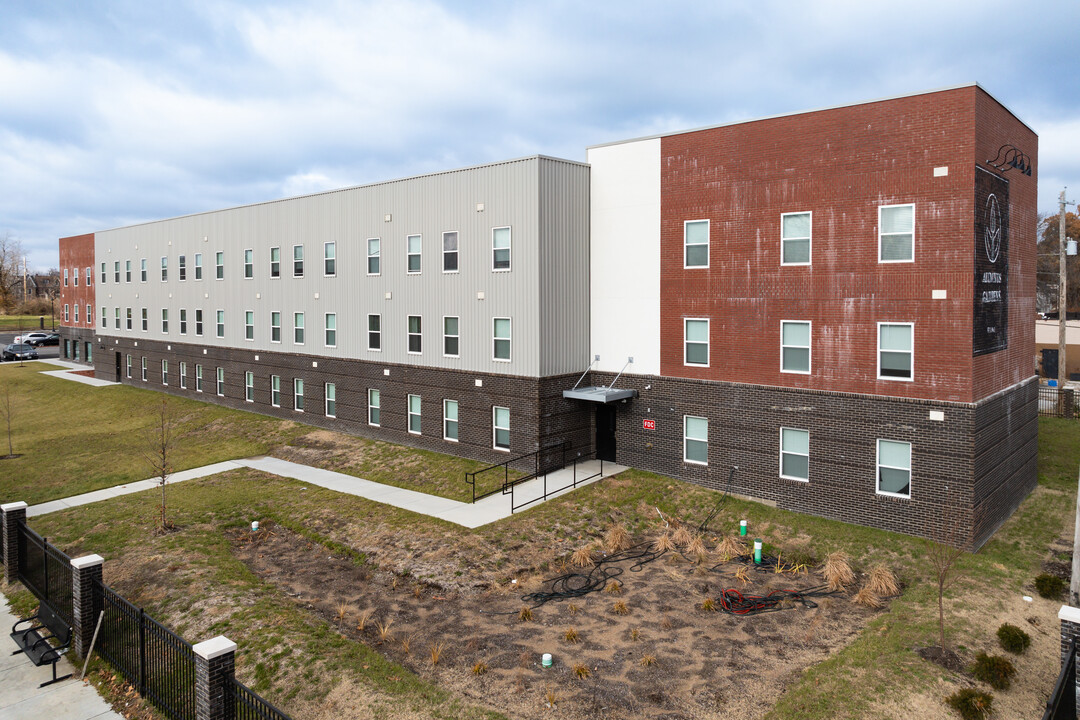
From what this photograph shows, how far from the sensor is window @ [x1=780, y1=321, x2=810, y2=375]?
64.3 feet

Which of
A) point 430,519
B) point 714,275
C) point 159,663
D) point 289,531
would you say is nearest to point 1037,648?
point 714,275

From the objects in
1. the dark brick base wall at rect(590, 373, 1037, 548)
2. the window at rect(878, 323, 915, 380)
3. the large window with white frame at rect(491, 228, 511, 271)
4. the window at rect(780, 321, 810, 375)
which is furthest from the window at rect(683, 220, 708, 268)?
the large window with white frame at rect(491, 228, 511, 271)

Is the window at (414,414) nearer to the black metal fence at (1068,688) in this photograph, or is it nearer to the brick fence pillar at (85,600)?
the brick fence pillar at (85,600)

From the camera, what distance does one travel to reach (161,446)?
21.2 m

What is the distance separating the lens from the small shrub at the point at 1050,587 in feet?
48.4

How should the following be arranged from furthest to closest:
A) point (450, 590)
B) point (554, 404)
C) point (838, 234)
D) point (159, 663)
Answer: point (554, 404)
point (838, 234)
point (450, 590)
point (159, 663)

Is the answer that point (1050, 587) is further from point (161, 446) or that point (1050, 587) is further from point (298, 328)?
point (298, 328)

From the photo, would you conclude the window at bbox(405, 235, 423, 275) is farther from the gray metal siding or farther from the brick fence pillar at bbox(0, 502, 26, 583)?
the brick fence pillar at bbox(0, 502, 26, 583)

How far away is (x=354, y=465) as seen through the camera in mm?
25969

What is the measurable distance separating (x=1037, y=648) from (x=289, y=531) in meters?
18.2

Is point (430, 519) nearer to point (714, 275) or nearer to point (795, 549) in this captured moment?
point (795, 549)

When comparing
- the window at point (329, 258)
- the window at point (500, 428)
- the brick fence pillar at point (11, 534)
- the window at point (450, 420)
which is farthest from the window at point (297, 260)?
the brick fence pillar at point (11, 534)

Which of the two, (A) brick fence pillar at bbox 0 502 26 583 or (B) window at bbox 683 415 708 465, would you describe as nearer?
(A) brick fence pillar at bbox 0 502 26 583

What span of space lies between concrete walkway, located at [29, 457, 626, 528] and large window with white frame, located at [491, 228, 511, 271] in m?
7.69
